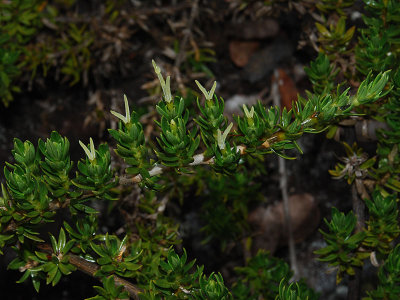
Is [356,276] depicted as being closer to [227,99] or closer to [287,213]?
[287,213]

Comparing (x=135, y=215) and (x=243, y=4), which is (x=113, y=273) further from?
(x=243, y=4)

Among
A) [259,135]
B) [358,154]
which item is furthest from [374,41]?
[259,135]

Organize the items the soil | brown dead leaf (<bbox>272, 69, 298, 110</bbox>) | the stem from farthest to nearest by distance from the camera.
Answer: brown dead leaf (<bbox>272, 69, 298, 110</bbox>) < the soil < the stem

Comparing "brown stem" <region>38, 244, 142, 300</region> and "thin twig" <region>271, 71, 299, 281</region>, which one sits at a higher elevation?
"brown stem" <region>38, 244, 142, 300</region>

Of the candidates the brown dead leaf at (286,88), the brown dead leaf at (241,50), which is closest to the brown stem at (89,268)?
the brown dead leaf at (286,88)

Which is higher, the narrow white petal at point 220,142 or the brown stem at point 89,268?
the narrow white petal at point 220,142

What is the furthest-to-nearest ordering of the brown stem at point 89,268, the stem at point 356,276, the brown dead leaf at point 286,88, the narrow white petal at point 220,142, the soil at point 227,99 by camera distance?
the brown dead leaf at point 286,88
the soil at point 227,99
the stem at point 356,276
the brown stem at point 89,268
the narrow white petal at point 220,142

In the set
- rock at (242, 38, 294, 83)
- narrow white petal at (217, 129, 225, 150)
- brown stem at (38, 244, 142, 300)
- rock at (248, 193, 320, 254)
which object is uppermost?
narrow white petal at (217, 129, 225, 150)

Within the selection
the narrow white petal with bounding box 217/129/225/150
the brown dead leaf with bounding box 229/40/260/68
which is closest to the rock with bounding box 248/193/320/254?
the brown dead leaf with bounding box 229/40/260/68

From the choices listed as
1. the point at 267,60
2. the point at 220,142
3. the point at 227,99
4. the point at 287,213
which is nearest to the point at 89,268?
the point at 220,142

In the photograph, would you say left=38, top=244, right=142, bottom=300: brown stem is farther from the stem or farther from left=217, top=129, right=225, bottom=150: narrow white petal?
the stem

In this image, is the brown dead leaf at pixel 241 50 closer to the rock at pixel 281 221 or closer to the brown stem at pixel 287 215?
the brown stem at pixel 287 215
